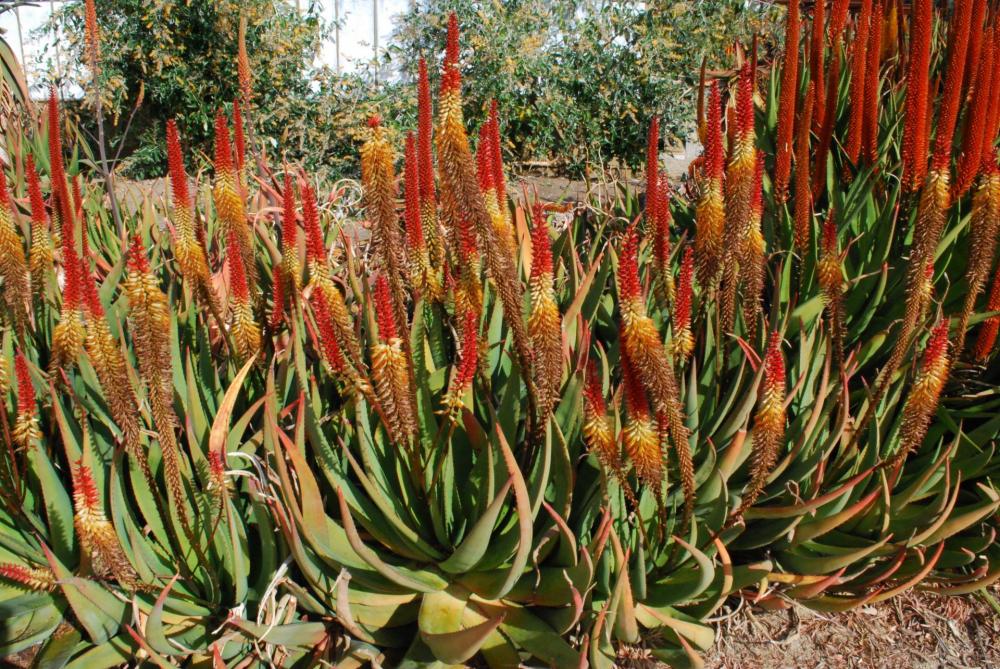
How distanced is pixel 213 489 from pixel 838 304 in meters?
1.50

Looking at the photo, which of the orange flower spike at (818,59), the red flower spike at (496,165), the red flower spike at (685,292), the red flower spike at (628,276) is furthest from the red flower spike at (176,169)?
the orange flower spike at (818,59)

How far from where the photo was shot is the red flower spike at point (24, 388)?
145 cm

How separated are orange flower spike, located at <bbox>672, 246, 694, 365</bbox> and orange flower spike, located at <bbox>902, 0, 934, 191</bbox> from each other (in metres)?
1.27

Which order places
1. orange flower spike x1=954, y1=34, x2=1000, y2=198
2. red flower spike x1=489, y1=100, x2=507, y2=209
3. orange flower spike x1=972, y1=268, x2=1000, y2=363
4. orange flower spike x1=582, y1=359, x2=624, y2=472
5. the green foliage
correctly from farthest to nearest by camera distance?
the green foliage → orange flower spike x1=954, y1=34, x2=1000, y2=198 → orange flower spike x1=972, y1=268, x2=1000, y2=363 → red flower spike x1=489, y1=100, x2=507, y2=209 → orange flower spike x1=582, y1=359, x2=624, y2=472

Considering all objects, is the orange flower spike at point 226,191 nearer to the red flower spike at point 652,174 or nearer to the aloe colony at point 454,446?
the aloe colony at point 454,446

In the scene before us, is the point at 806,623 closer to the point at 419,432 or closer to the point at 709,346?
the point at 709,346

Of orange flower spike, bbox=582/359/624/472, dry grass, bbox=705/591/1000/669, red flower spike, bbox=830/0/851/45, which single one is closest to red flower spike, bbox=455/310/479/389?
orange flower spike, bbox=582/359/624/472

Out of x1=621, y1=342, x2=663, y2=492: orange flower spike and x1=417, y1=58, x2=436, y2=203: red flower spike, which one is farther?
x1=417, y1=58, x2=436, y2=203: red flower spike

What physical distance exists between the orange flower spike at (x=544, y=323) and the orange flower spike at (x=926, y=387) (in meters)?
0.71

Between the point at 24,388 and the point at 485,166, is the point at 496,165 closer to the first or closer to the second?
the point at 485,166

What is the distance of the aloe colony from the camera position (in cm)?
158

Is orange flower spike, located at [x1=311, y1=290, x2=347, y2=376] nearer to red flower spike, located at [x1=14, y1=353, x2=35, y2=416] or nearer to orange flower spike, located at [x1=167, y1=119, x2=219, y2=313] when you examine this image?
orange flower spike, located at [x1=167, y1=119, x2=219, y2=313]

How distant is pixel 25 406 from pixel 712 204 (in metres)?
1.47

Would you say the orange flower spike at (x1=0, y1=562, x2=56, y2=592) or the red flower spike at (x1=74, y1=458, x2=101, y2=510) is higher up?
the red flower spike at (x1=74, y1=458, x2=101, y2=510)
